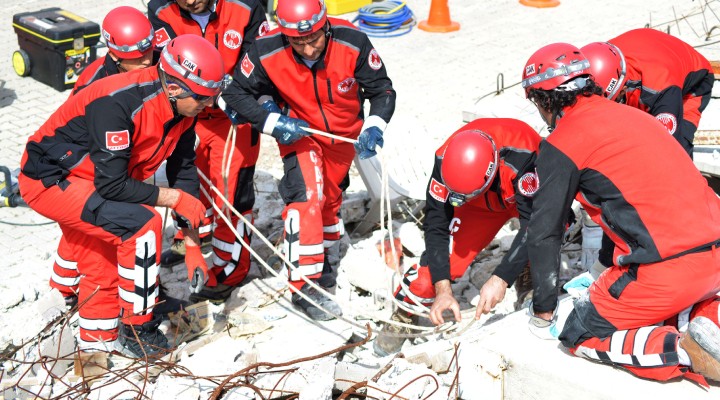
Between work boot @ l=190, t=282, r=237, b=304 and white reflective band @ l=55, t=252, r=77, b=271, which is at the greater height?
white reflective band @ l=55, t=252, r=77, b=271

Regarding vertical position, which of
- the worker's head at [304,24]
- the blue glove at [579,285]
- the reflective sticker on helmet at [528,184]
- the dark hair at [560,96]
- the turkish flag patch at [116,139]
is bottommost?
the blue glove at [579,285]

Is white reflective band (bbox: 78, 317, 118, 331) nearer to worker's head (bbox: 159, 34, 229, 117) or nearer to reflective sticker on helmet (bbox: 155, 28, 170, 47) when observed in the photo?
worker's head (bbox: 159, 34, 229, 117)

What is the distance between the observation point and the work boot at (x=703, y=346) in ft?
12.2

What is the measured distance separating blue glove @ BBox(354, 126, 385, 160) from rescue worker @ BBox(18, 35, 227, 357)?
96 centimetres

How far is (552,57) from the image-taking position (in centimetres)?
421

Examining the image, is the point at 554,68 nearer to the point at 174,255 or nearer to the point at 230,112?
the point at 230,112

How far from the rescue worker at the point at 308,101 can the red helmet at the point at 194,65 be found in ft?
2.09

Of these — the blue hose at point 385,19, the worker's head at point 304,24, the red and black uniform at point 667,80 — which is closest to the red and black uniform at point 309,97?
the worker's head at point 304,24

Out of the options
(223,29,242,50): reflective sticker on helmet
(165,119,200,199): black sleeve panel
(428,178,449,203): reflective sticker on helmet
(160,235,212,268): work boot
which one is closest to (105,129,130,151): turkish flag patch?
(165,119,200,199): black sleeve panel

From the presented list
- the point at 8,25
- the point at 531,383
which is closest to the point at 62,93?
the point at 8,25

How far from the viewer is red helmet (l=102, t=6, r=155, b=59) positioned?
17.9ft

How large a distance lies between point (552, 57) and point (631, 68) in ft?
5.02

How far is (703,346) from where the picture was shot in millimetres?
3748

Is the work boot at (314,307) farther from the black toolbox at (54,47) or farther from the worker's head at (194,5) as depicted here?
the black toolbox at (54,47)
